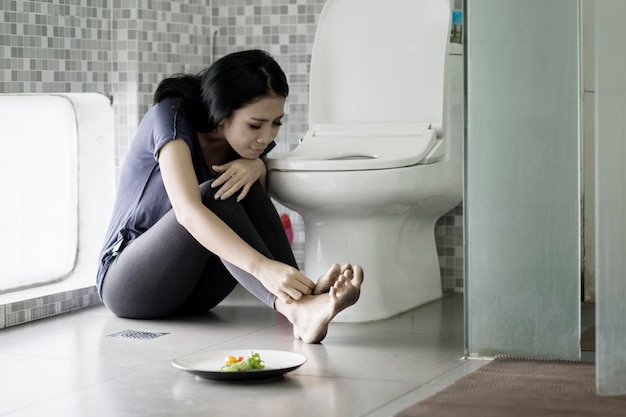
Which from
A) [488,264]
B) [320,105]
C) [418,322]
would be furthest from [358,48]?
[488,264]

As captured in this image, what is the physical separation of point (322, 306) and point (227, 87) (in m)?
0.61

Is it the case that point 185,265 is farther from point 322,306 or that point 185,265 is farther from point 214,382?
point 214,382

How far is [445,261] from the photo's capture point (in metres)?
3.29

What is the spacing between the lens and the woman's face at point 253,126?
251 centimetres

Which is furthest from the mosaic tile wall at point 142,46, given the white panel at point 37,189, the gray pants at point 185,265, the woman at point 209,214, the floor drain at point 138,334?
the floor drain at point 138,334

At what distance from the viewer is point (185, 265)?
2.54m

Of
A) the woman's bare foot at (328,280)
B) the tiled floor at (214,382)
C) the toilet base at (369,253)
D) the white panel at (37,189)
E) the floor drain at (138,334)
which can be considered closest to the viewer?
the tiled floor at (214,382)

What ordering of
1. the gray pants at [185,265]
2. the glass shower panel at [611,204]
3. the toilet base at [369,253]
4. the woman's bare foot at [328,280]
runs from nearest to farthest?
1. the glass shower panel at [611,204]
2. the woman's bare foot at [328,280]
3. the gray pants at [185,265]
4. the toilet base at [369,253]

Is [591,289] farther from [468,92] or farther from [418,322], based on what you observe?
[468,92]

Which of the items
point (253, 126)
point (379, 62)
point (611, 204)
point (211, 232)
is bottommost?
point (211, 232)

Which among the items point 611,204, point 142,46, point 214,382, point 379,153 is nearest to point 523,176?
point 611,204

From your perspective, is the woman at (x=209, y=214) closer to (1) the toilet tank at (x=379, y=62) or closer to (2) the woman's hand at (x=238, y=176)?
(2) the woman's hand at (x=238, y=176)

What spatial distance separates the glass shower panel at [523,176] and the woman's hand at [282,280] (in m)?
0.38

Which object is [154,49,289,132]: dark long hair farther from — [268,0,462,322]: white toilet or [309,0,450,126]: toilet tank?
[309,0,450,126]: toilet tank
